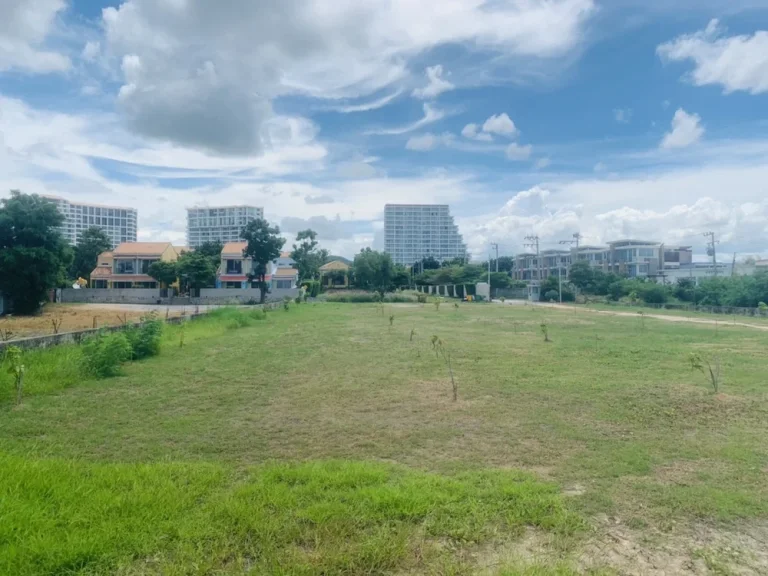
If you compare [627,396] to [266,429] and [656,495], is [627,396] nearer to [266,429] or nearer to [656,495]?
[656,495]

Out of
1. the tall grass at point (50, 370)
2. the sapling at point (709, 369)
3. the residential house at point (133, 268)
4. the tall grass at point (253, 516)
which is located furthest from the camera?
the residential house at point (133, 268)

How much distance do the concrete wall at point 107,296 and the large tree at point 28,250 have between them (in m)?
11.4

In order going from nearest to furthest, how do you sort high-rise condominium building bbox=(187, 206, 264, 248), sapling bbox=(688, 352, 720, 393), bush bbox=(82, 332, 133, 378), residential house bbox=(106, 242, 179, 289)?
sapling bbox=(688, 352, 720, 393) < bush bbox=(82, 332, 133, 378) < residential house bbox=(106, 242, 179, 289) < high-rise condominium building bbox=(187, 206, 264, 248)

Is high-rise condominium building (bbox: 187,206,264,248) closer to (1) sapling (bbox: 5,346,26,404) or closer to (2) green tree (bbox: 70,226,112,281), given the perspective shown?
(2) green tree (bbox: 70,226,112,281)

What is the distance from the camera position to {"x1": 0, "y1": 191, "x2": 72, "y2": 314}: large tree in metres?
29.8

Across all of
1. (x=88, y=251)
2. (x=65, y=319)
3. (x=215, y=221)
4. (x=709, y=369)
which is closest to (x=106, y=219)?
(x=215, y=221)

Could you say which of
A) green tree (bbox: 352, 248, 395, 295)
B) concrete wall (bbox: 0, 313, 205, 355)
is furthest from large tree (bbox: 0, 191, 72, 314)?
green tree (bbox: 352, 248, 395, 295)

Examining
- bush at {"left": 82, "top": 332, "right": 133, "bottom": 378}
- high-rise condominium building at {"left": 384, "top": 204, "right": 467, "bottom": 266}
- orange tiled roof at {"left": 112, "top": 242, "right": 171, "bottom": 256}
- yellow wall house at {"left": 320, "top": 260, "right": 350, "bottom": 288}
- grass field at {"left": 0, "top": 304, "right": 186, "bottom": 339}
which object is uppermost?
high-rise condominium building at {"left": 384, "top": 204, "right": 467, "bottom": 266}

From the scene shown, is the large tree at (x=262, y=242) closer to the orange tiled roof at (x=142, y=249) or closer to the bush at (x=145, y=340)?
the orange tiled roof at (x=142, y=249)

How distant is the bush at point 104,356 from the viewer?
850 cm

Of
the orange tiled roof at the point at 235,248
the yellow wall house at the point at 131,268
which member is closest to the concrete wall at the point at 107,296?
the yellow wall house at the point at 131,268

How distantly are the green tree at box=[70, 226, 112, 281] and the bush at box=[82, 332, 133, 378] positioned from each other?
49544mm

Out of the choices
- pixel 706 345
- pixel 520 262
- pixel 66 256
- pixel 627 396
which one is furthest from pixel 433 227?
pixel 627 396

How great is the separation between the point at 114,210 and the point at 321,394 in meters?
91.5
